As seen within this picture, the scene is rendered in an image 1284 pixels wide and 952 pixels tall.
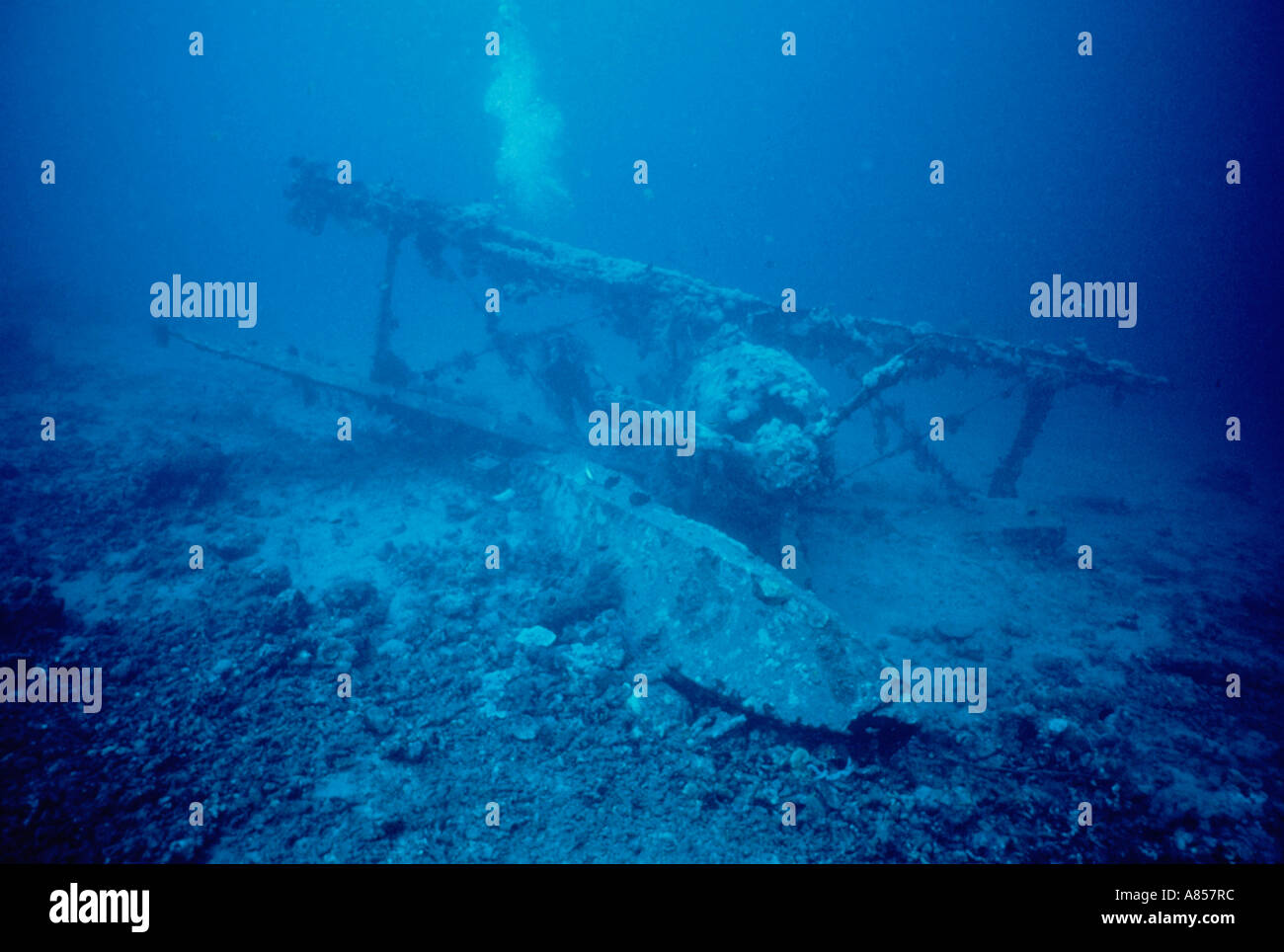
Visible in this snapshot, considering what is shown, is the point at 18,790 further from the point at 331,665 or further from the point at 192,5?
the point at 192,5

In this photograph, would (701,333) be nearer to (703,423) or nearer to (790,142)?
(703,423)

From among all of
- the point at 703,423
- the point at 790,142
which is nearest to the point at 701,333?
the point at 703,423

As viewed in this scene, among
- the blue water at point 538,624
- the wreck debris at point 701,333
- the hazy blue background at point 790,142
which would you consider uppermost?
the hazy blue background at point 790,142

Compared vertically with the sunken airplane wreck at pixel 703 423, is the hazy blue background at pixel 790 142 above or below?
above

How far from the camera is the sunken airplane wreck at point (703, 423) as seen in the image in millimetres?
4508

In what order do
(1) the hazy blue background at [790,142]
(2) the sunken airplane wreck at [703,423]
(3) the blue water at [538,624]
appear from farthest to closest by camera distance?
(1) the hazy blue background at [790,142]
(2) the sunken airplane wreck at [703,423]
(3) the blue water at [538,624]

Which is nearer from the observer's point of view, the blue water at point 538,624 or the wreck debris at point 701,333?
the blue water at point 538,624

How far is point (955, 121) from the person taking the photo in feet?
215

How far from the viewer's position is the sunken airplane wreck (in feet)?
14.8

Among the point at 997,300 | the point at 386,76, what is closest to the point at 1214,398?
the point at 997,300

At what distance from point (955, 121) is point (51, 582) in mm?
85720

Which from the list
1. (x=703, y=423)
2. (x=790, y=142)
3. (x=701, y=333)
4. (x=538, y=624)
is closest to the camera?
(x=538, y=624)

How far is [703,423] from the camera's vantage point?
736cm

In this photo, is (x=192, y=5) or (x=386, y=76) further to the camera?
(x=386, y=76)
